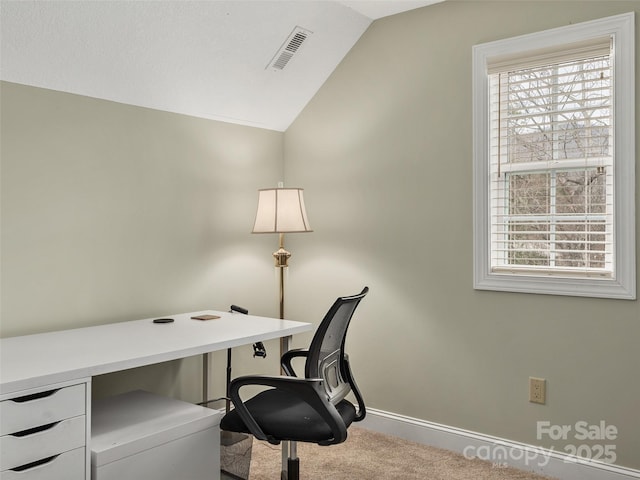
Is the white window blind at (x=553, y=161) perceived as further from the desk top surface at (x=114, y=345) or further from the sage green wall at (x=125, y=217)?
the sage green wall at (x=125, y=217)

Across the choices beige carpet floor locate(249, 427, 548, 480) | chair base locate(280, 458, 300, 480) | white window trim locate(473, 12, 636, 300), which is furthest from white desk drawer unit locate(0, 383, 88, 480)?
white window trim locate(473, 12, 636, 300)

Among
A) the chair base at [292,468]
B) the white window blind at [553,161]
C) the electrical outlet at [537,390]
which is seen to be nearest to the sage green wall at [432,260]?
the electrical outlet at [537,390]

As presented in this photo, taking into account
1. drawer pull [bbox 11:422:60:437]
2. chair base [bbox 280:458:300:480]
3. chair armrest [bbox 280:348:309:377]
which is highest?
chair armrest [bbox 280:348:309:377]

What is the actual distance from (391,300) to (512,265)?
70 cm

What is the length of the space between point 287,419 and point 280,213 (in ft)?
4.37

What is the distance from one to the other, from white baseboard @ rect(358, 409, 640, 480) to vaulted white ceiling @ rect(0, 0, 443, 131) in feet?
6.31

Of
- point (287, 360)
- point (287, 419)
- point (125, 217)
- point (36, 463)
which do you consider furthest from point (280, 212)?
point (36, 463)

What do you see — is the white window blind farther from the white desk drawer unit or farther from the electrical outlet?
the white desk drawer unit

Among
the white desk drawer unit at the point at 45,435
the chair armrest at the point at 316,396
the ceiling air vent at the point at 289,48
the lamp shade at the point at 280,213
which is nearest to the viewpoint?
the white desk drawer unit at the point at 45,435

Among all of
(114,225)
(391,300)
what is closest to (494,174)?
(391,300)

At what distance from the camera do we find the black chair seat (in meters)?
2.01

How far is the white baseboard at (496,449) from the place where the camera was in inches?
101

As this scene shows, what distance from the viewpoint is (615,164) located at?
2484 mm

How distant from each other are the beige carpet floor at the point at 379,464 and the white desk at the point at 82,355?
70 centimetres
